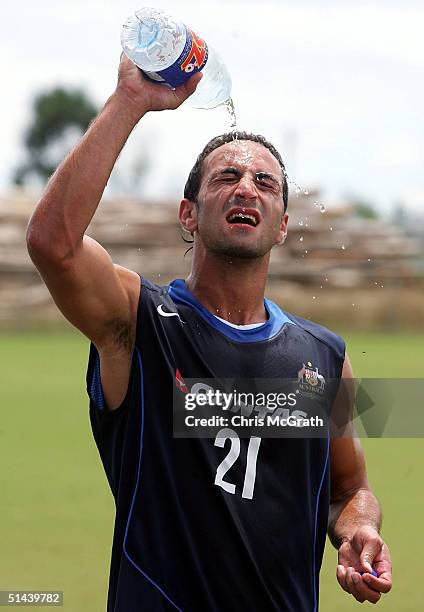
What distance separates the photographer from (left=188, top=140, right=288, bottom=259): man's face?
3.63 meters

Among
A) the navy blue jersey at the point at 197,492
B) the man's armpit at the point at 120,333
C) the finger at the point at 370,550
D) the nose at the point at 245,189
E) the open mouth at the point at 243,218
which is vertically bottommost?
the finger at the point at 370,550

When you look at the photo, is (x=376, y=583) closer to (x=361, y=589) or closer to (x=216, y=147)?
(x=361, y=589)

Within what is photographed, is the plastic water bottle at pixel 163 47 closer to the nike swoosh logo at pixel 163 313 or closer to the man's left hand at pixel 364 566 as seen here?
the nike swoosh logo at pixel 163 313

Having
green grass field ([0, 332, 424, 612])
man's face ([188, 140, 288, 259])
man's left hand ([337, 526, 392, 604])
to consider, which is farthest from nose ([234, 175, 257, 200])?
green grass field ([0, 332, 424, 612])

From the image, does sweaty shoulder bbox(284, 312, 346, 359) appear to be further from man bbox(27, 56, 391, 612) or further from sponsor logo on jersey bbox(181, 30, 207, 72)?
sponsor logo on jersey bbox(181, 30, 207, 72)

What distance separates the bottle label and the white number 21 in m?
1.07

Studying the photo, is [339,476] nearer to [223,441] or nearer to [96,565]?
[223,441]

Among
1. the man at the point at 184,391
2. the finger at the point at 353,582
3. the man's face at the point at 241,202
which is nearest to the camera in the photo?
the man at the point at 184,391

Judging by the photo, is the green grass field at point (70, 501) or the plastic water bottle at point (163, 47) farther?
the green grass field at point (70, 501)

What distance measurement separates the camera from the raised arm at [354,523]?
3.50m

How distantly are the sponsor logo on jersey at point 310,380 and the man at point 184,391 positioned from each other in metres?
0.02

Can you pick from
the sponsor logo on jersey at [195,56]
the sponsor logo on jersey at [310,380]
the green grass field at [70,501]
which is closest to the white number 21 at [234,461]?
the sponsor logo on jersey at [310,380]

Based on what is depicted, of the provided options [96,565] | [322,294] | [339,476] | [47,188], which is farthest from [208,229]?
[322,294]

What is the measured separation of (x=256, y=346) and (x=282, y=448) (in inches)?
13.4
